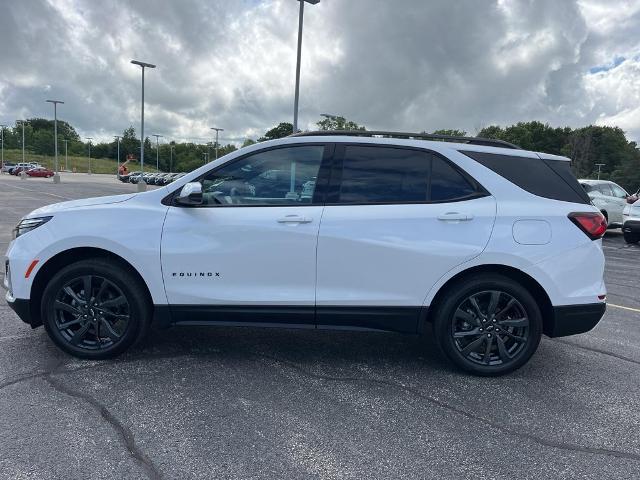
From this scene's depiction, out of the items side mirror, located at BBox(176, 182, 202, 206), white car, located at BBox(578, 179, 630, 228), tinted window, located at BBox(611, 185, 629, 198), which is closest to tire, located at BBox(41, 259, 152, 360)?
side mirror, located at BBox(176, 182, 202, 206)

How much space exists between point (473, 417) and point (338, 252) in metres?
1.42

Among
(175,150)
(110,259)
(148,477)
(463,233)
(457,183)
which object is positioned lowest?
(148,477)

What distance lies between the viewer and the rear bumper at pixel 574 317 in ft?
11.9

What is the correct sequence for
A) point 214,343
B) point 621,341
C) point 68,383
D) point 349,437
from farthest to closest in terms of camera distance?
point 621,341 < point 214,343 < point 68,383 < point 349,437

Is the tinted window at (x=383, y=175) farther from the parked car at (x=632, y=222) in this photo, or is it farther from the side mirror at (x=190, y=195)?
the parked car at (x=632, y=222)

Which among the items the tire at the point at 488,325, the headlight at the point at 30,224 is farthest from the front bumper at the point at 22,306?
the tire at the point at 488,325

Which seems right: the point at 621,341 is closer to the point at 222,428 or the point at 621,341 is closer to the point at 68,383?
the point at 222,428

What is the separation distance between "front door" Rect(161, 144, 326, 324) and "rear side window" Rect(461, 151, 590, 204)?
4.50 feet

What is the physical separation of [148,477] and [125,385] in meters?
1.12

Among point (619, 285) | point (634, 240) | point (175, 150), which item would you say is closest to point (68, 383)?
point (619, 285)

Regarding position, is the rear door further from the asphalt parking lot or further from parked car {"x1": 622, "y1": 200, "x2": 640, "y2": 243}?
parked car {"x1": 622, "y1": 200, "x2": 640, "y2": 243}

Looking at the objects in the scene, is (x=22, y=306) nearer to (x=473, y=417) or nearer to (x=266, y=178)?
(x=266, y=178)

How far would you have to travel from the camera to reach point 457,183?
3693 millimetres

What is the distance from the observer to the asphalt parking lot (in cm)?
257
